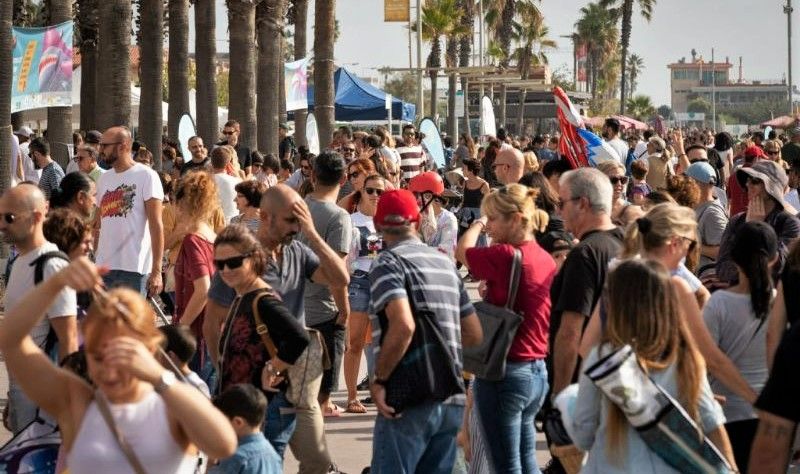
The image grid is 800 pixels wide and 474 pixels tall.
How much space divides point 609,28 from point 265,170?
12181cm

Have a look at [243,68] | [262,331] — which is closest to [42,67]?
[243,68]

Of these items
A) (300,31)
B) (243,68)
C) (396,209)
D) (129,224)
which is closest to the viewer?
(396,209)

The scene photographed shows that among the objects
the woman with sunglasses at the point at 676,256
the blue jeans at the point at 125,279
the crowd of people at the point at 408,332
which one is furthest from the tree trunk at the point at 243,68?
the woman with sunglasses at the point at 676,256

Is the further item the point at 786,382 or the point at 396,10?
the point at 396,10

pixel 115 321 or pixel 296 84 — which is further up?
pixel 296 84

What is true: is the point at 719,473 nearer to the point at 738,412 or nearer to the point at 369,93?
the point at 738,412

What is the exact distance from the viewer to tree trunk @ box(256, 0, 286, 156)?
29.4 metres

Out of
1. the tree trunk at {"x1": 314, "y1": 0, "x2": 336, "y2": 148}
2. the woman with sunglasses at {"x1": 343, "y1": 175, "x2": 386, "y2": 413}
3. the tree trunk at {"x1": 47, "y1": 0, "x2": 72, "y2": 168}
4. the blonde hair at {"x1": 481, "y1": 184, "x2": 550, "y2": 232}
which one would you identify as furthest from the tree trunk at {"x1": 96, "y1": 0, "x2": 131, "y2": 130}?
the blonde hair at {"x1": 481, "y1": 184, "x2": 550, "y2": 232}

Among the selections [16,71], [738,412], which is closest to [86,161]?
[16,71]

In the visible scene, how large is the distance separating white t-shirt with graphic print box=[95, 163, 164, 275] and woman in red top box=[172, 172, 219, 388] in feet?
3.22

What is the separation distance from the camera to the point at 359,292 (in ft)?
34.2

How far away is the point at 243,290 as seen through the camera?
22.3 ft

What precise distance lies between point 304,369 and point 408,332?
696mm

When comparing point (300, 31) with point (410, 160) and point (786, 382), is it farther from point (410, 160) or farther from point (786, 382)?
point (786, 382)
